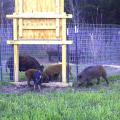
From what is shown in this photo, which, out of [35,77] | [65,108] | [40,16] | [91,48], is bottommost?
[65,108]

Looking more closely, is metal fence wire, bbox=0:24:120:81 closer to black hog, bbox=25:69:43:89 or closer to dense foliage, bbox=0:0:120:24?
Result: black hog, bbox=25:69:43:89

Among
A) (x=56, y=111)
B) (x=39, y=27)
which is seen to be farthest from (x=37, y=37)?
(x=56, y=111)

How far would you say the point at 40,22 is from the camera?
14.2 m

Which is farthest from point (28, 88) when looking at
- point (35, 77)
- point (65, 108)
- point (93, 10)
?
point (93, 10)

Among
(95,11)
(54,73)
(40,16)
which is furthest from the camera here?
(95,11)

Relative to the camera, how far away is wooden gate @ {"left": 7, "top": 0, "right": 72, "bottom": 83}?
14.1 meters

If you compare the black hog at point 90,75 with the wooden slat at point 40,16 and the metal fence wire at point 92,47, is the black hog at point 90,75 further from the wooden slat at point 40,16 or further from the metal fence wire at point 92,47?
the metal fence wire at point 92,47

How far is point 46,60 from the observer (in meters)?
22.2

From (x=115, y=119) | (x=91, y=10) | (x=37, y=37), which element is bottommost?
(x=115, y=119)

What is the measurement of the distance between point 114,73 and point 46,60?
550 cm

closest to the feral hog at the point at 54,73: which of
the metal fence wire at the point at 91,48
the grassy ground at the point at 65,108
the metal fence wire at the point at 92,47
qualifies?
the metal fence wire at the point at 91,48

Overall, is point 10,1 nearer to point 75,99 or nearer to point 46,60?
point 46,60

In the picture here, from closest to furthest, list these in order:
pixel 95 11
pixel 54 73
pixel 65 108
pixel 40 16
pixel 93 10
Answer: pixel 65 108
pixel 40 16
pixel 54 73
pixel 95 11
pixel 93 10

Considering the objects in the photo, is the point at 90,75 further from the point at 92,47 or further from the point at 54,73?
the point at 92,47
